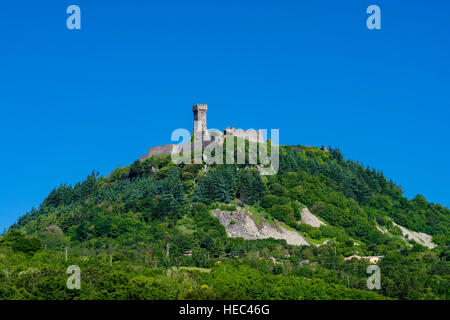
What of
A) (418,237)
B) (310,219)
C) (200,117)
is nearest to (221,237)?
(310,219)

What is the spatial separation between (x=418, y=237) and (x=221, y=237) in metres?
46.0

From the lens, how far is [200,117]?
454 ft

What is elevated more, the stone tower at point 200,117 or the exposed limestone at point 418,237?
the stone tower at point 200,117

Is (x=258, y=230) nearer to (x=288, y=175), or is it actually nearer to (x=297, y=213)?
(x=297, y=213)

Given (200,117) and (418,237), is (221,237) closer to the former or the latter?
(200,117)

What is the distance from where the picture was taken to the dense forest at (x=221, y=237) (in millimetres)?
65438

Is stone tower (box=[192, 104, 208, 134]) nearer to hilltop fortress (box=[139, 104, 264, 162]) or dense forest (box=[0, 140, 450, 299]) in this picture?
hilltop fortress (box=[139, 104, 264, 162])

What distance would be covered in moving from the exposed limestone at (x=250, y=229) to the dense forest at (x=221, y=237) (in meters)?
1.76

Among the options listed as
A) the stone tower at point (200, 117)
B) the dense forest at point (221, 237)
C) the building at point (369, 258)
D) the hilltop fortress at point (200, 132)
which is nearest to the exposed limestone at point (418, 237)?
the dense forest at point (221, 237)

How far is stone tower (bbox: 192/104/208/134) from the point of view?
138125 mm

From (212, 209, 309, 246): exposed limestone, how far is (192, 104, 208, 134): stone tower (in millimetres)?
32226

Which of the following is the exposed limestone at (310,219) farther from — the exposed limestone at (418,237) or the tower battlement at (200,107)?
the tower battlement at (200,107)

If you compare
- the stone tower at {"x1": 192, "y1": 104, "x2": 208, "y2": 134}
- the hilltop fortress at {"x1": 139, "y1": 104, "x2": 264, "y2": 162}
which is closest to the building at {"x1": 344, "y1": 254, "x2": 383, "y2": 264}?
the hilltop fortress at {"x1": 139, "y1": 104, "x2": 264, "y2": 162}
